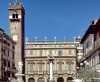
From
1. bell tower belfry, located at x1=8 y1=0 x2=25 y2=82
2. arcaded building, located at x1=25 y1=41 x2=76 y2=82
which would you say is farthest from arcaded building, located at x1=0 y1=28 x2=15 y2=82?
arcaded building, located at x1=25 y1=41 x2=76 y2=82

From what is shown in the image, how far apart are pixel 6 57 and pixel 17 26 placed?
2108cm

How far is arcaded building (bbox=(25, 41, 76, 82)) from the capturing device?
152000mm

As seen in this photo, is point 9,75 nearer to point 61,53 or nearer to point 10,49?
point 10,49

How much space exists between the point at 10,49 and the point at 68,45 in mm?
39114

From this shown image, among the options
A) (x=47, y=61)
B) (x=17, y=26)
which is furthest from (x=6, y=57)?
(x=47, y=61)

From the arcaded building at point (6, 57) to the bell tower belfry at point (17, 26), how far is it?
2633 millimetres

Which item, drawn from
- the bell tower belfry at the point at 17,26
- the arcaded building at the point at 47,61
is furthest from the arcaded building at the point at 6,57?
the arcaded building at the point at 47,61

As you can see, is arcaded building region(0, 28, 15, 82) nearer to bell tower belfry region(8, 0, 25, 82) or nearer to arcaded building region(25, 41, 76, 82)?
bell tower belfry region(8, 0, 25, 82)

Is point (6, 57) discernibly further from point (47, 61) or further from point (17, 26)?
point (47, 61)

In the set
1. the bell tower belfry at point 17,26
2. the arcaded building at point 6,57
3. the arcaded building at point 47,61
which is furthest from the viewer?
the arcaded building at point 47,61

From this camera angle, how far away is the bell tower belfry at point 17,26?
12560 centimetres

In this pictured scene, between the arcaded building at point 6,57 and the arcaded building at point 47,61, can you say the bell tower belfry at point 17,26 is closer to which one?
the arcaded building at point 6,57

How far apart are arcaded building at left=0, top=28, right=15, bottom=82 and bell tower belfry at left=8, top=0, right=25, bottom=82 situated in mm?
2633

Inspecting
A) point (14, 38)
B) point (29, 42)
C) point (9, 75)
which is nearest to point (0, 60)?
point (9, 75)
